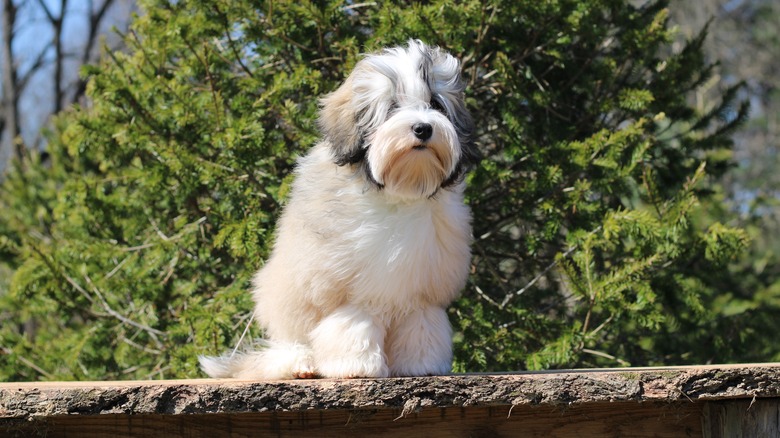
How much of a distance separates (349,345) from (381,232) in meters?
0.41

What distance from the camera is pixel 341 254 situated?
116 inches

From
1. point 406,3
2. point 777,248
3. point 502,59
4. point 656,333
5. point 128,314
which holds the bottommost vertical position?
point 777,248

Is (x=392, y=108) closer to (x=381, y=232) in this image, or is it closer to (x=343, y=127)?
(x=343, y=127)

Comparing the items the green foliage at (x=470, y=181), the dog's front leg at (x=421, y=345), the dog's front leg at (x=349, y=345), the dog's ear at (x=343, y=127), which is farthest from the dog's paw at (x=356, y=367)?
the green foliage at (x=470, y=181)

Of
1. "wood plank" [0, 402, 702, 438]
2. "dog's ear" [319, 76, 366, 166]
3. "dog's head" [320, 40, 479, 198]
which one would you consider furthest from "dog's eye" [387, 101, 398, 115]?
"wood plank" [0, 402, 702, 438]

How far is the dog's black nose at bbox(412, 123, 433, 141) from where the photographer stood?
9.11 ft

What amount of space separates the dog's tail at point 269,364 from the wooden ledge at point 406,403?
Answer: 343mm

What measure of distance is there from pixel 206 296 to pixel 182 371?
1.63 feet

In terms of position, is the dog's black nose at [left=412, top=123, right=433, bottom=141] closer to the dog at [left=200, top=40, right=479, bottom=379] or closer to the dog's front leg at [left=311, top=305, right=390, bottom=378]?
the dog at [left=200, top=40, right=479, bottom=379]

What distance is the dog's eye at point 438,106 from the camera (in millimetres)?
2971

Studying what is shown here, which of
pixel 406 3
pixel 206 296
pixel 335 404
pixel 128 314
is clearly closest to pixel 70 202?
pixel 128 314

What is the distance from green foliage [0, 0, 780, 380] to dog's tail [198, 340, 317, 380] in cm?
58

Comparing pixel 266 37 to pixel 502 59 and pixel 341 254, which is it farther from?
pixel 341 254

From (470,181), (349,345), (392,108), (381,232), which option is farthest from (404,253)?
(470,181)
